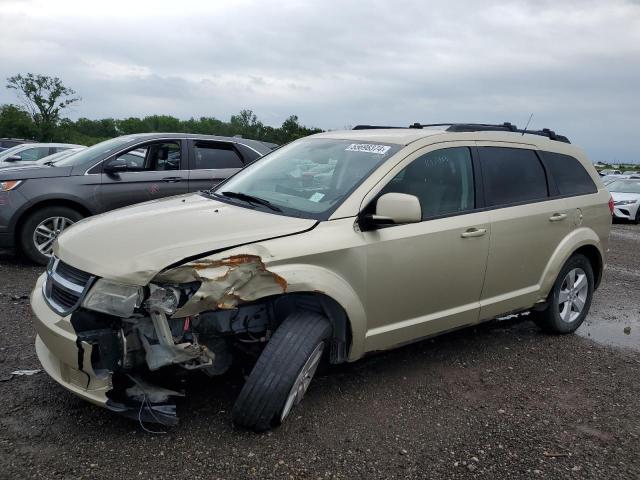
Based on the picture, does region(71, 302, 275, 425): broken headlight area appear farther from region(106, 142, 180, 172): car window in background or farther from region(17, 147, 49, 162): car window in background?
region(17, 147, 49, 162): car window in background

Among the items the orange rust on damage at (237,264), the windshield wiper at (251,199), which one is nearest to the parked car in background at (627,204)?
the windshield wiper at (251,199)

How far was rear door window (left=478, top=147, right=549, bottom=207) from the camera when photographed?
4023mm

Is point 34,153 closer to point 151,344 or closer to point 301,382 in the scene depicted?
point 151,344

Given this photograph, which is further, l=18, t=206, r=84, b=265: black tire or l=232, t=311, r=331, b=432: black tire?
l=18, t=206, r=84, b=265: black tire

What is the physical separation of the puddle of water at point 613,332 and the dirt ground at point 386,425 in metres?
0.36

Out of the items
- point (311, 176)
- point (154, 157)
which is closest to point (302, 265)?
point (311, 176)

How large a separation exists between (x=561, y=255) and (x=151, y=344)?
331 centimetres

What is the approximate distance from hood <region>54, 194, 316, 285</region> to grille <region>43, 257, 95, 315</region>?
51mm

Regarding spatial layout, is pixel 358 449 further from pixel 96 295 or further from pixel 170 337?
pixel 96 295

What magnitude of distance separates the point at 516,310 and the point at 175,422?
274 cm

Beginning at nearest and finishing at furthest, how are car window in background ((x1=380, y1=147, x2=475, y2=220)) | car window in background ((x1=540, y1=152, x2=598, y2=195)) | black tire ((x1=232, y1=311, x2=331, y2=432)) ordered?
black tire ((x1=232, y1=311, x2=331, y2=432))
car window in background ((x1=380, y1=147, x2=475, y2=220))
car window in background ((x1=540, y1=152, x2=598, y2=195))

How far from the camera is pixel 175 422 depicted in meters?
2.89

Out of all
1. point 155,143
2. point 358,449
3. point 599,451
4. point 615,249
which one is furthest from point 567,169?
point 615,249

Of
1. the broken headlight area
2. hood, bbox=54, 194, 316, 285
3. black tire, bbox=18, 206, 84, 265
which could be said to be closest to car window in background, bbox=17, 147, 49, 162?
black tire, bbox=18, 206, 84, 265
